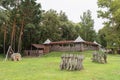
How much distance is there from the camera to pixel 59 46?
57.0 m

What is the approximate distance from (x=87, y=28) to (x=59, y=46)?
25241mm

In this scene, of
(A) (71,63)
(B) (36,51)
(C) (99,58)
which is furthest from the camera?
(B) (36,51)

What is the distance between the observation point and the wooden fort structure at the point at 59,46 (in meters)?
53.9

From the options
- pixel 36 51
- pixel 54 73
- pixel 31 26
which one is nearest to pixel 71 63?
pixel 54 73

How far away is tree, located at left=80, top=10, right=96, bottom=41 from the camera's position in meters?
78.4

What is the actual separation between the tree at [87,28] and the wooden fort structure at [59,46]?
19.4 m

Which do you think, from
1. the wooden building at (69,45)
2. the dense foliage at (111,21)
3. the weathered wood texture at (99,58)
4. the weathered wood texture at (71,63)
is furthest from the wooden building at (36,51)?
the weathered wood texture at (71,63)

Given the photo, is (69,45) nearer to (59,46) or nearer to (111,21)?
(59,46)

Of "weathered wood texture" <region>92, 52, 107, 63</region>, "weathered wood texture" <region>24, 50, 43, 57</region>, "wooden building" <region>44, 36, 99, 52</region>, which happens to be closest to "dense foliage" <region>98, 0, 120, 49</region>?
"wooden building" <region>44, 36, 99, 52</region>

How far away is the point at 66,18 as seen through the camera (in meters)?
74.8

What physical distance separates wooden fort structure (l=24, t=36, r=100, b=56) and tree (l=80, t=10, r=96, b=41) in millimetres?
19410

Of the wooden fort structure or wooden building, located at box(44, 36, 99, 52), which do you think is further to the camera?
wooden building, located at box(44, 36, 99, 52)

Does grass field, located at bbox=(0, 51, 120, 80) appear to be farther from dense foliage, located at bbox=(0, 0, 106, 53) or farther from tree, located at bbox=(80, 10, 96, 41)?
tree, located at bbox=(80, 10, 96, 41)

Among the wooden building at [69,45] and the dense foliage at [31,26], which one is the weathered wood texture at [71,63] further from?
the wooden building at [69,45]
